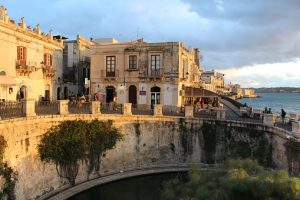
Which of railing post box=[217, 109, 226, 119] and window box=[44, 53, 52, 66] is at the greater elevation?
window box=[44, 53, 52, 66]

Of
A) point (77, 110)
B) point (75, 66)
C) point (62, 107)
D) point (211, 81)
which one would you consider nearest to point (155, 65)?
point (77, 110)

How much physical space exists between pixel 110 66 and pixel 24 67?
8.36 m

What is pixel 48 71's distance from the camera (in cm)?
3119

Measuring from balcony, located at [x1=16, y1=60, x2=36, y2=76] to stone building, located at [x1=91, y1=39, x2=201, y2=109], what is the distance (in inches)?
243

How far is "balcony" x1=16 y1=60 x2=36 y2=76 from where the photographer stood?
26.6 m

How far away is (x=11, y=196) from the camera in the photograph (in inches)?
617

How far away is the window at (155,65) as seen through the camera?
98.8ft

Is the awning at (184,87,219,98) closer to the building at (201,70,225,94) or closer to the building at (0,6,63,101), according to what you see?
the building at (0,6,63,101)

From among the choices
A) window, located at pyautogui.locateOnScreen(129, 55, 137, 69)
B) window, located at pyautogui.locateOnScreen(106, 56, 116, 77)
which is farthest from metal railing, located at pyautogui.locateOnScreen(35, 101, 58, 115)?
window, located at pyautogui.locateOnScreen(129, 55, 137, 69)

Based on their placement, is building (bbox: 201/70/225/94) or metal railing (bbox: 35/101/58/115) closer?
metal railing (bbox: 35/101/58/115)

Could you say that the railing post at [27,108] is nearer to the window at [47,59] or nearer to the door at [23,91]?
the door at [23,91]

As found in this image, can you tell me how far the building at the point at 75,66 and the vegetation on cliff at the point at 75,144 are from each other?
15184 mm

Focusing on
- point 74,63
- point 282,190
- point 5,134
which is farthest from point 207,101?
point 282,190

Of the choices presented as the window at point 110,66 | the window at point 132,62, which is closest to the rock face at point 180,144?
the window at point 132,62
